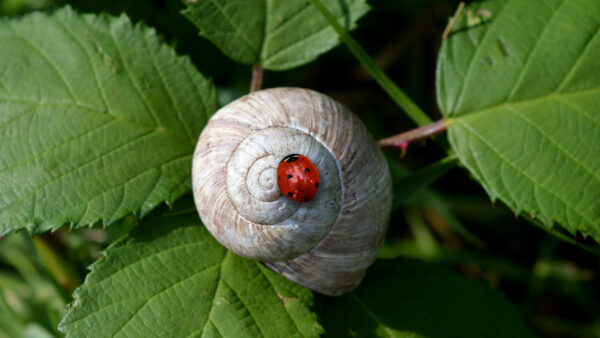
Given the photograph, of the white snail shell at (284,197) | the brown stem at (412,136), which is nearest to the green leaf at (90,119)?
the white snail shell at (284,197)

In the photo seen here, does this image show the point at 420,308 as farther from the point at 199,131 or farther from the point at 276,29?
the point at 276,29

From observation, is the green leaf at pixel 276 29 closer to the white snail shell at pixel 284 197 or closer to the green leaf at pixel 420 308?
the white snail shell at pixel 284 197

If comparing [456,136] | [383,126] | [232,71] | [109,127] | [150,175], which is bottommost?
[383,126]

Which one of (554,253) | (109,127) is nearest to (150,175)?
(109,127)

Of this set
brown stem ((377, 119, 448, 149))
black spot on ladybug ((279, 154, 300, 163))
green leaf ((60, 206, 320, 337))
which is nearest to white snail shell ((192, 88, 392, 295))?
black spot on ladybug ((279, 154, 300, 163))

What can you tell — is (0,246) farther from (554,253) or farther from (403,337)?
(554,253)

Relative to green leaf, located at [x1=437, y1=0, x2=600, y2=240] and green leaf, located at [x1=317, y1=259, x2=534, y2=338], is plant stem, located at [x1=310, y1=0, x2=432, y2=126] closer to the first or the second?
green leaf, located at [x1=437, y1=0, x2=600, y2=240]

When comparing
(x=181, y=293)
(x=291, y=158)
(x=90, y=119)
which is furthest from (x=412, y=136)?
(x=90, y=119)
